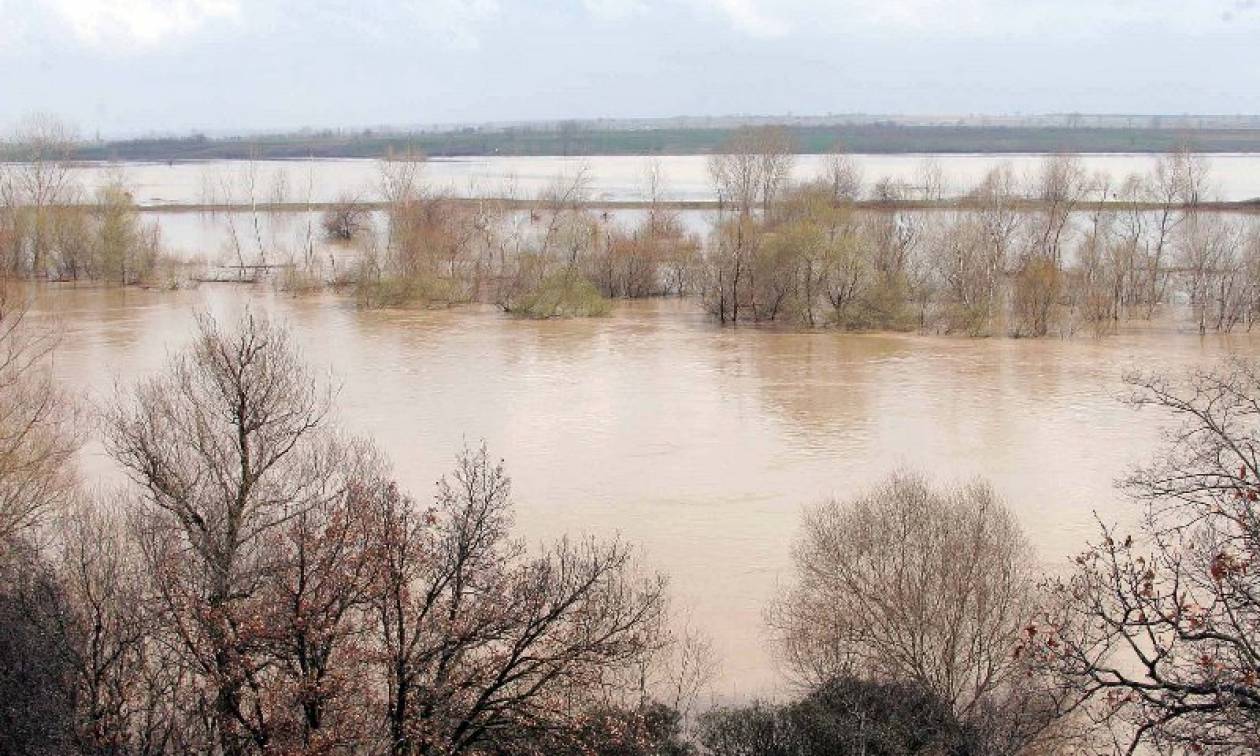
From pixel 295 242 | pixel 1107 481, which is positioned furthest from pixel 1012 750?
pixel 295 242

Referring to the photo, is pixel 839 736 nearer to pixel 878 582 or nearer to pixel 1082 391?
pixel 878 582

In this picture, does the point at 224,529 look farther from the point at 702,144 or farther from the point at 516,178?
the point at 702,144

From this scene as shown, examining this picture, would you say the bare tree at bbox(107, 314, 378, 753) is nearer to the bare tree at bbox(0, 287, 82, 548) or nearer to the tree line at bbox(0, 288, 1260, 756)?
the tree line at bbox(0, 288, 1260, 756)

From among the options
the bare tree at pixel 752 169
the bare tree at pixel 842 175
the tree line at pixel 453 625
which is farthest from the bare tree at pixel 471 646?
the bare tree at pixel 842 175

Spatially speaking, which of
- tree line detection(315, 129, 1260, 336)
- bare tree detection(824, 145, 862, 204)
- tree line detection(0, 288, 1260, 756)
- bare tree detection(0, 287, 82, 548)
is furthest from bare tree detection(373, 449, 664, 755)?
bare tree detection(824, 145, 862, 204)

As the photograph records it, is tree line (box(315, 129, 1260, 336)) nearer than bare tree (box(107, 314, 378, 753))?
No

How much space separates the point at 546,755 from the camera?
300 inches

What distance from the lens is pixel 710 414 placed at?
19.2 m

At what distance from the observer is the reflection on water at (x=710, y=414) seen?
1350cm

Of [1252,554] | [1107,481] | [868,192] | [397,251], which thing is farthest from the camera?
[868,192]

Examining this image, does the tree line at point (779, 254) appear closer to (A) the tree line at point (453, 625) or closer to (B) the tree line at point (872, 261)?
(B) the tree line at point (872, 261)

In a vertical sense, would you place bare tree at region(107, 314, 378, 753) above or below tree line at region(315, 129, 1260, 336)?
below

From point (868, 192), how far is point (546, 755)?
150ft

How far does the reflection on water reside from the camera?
44.3 ft
